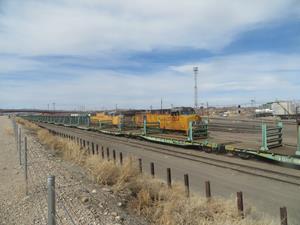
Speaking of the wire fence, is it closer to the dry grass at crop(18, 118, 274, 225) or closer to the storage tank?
the dry grass at crop(18, 118, 274, 225)

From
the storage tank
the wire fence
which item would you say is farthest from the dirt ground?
the storage tank

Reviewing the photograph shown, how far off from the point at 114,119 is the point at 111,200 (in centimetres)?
3438

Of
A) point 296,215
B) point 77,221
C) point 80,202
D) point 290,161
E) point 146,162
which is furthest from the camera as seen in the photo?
point 146,162

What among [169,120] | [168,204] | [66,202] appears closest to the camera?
[66,202]

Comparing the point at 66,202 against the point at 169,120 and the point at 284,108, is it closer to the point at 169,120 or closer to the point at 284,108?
the point at 169,120

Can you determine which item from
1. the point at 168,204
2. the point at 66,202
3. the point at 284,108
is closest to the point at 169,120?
the point at 168,204

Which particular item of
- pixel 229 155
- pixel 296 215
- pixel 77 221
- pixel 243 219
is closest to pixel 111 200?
pixel 77 221

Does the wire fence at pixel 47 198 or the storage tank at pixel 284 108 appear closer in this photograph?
the wire fence at pixel 47 198

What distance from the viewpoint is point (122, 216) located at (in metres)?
7.00

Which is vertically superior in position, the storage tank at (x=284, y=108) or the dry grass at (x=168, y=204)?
the storage tank at (x=284, y=108)

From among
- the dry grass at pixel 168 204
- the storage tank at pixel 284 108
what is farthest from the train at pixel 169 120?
the storage tank at pixel 284 108

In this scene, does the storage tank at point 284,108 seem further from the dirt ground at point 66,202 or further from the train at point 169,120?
the dirt ground at point 66,202

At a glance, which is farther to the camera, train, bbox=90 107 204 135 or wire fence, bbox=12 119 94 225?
train, bbox=90 107 204 135

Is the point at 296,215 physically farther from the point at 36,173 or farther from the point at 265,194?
the point at 36,173
